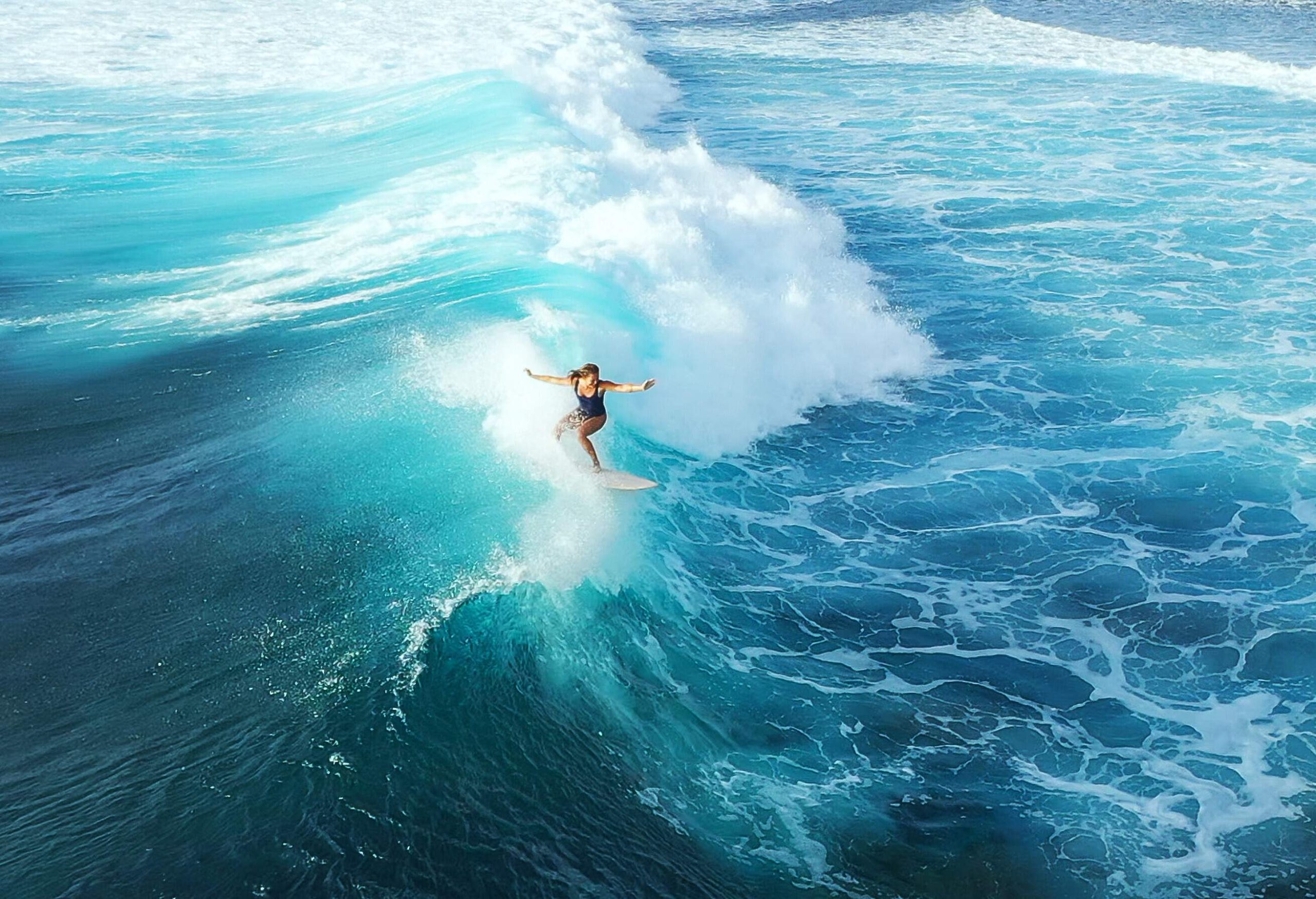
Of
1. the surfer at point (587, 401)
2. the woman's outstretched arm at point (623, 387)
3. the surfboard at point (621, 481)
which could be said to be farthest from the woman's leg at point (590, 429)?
the woman's outstretched arm at point (623, 387)

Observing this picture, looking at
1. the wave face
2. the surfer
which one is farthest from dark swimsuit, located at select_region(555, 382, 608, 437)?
the wave face

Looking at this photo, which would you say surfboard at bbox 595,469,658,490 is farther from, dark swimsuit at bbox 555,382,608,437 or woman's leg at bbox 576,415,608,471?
dark swimsuit at bbox 555,382,608,437

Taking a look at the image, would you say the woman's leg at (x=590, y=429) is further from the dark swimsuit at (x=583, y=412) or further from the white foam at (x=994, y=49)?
the white foam at (x=994, y=49)

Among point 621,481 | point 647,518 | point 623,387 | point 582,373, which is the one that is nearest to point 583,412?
point 582,373

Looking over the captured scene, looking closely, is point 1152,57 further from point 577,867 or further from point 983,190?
point 577,867

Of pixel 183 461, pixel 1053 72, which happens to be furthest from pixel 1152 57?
pixel 183 461

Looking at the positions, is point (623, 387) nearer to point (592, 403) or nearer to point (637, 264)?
point (592, 403)
